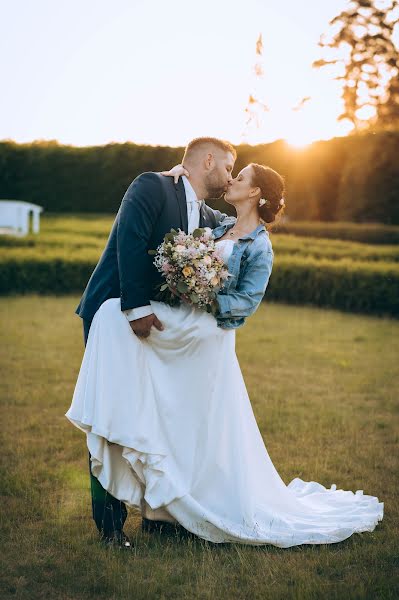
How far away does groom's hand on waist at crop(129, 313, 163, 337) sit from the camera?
3.76 meters

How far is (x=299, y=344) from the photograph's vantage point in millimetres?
10180

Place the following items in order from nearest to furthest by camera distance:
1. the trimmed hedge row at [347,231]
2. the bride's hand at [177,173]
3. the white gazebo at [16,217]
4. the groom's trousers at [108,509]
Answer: the groom's trousers at [108,509] < the bride's hand at [177,173] < the trimmed hedge row at [347,231] < the white gazebo at [16,217]

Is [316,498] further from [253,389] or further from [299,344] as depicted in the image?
[299,344]

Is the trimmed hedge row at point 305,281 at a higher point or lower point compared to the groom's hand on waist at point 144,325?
lower

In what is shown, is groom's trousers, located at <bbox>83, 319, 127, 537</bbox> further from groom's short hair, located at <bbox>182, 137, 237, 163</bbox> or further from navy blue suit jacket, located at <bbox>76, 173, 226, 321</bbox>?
groom's short hair, located at <bbox>182, 137, 237, 163</bbox>

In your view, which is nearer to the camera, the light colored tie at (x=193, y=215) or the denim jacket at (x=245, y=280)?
the denim jacket at (x=245, y=280)

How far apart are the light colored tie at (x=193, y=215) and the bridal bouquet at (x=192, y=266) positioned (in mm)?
341

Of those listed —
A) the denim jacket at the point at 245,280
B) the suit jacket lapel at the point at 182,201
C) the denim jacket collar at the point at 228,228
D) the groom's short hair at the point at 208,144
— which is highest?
the groom's short hair at the point at 208,144

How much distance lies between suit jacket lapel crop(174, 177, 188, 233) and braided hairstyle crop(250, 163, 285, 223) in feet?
1.23

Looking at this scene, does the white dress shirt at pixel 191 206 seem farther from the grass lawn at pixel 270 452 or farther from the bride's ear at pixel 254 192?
the grass lawn at pixel 270 452

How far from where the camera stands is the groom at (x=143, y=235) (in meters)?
3.77

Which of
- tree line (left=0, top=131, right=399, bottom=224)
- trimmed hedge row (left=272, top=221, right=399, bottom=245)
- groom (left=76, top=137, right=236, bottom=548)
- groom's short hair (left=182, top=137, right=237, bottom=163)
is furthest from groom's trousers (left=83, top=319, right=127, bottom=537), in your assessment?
tree line (left=0, top=131, right=399, bottom=224)

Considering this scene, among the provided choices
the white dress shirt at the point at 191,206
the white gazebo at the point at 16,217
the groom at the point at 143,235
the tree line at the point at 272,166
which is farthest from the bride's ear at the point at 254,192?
the white gazebo at the point at 16,217

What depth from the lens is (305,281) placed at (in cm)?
1365
